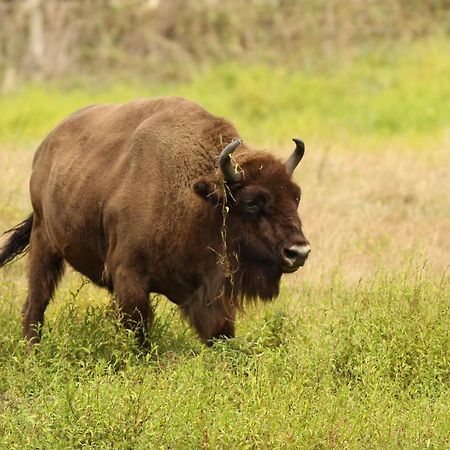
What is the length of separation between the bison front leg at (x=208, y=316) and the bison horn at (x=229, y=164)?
823 millimetres

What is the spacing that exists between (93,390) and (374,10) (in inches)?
751

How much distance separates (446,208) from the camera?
39.9 feet

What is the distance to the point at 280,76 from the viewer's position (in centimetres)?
2150

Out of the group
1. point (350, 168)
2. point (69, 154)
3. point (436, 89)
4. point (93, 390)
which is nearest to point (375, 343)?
point (93, 390)

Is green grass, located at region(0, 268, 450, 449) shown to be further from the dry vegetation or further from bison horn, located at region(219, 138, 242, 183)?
the dry vegetation

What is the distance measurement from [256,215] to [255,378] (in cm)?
122

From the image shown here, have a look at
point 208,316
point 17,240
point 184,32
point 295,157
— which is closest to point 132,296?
point 208,316

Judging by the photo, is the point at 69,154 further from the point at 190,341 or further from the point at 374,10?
the point at 374,10

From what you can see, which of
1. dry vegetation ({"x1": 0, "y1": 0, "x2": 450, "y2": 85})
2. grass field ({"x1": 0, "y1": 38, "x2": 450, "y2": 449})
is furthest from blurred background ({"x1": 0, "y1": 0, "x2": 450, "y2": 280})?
grass field ({"x1": 0, "y1": 38, "x2": 450, "y2": 449})

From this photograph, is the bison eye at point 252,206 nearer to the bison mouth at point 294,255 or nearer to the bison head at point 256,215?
the bison head at point 256,215

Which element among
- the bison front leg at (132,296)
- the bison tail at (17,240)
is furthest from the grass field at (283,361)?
the bison tail at (17,240)

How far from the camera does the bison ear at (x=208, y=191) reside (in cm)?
714

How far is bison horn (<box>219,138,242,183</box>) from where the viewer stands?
698cm

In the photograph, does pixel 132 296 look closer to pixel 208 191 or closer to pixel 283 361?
pixel 208 191
